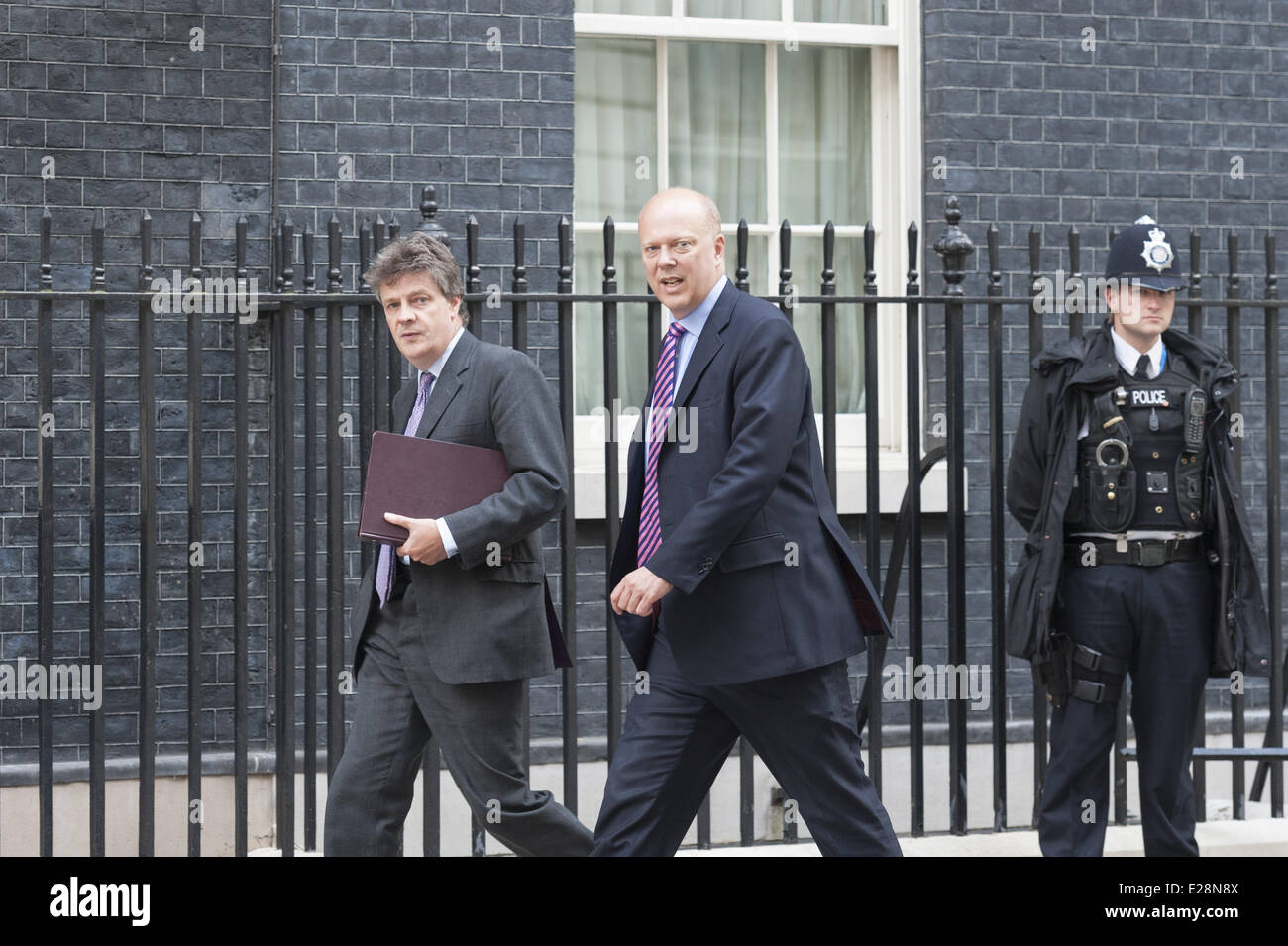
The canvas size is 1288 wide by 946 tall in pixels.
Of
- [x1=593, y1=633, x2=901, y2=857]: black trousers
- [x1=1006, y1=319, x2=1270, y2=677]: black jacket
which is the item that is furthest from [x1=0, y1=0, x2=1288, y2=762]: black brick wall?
[x1=593, y1=633, x2=901, y2=857]: black trousers

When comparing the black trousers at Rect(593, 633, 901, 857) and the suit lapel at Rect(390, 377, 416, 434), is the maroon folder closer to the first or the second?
the suit lapel at Rect(390, 377, 416, 434)

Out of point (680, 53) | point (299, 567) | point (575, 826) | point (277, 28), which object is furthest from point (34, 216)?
point (575, 826)

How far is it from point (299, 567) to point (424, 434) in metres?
2.64

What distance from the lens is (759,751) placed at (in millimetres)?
4211

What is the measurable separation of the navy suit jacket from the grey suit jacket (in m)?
0.36

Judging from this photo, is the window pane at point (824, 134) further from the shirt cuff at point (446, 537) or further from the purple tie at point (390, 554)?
the shirt cuff at point (446, 537)

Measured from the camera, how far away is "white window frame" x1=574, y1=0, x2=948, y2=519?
297 inches

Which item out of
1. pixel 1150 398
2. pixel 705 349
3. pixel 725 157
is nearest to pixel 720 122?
pixel 725 157

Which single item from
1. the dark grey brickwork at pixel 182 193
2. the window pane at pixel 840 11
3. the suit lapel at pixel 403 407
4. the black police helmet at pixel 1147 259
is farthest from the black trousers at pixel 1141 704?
the window pane at pixel 840 11

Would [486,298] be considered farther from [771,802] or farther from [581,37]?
[771,802]

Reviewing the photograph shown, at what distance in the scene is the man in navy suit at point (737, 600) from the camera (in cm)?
402

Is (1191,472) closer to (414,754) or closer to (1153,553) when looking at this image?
(1153,553)

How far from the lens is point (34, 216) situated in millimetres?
6715

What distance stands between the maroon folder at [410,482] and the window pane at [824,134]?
12.8 ft
